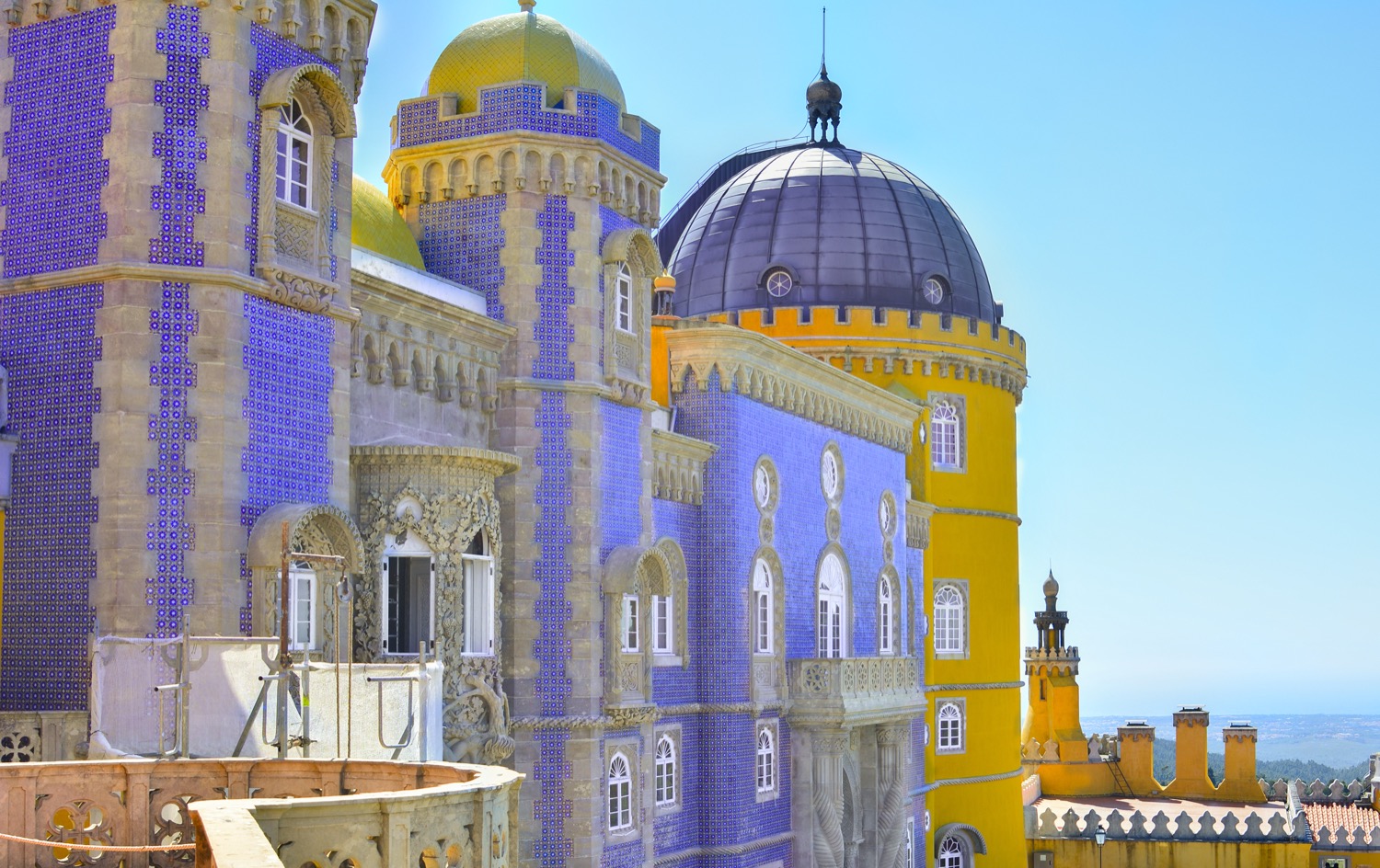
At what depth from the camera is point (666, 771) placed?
90.7 feet

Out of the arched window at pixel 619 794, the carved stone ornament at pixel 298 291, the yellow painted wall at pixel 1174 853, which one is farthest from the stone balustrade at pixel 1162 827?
the carved stone ornament at pixel 298 291

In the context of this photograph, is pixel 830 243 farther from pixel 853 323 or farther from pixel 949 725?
pixel 949 725

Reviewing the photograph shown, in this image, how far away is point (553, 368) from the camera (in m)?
24.6

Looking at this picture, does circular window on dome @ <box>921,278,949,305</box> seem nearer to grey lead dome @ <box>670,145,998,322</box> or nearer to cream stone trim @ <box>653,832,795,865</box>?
grey lead dome @ <box>670,145,998,322</box>

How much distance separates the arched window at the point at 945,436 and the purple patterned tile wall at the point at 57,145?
25.1 m

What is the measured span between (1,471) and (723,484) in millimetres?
13336

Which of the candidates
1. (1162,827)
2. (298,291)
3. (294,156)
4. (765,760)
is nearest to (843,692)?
(765,760)

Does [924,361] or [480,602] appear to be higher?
[924,361]

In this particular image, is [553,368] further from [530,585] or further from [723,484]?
[723,484]

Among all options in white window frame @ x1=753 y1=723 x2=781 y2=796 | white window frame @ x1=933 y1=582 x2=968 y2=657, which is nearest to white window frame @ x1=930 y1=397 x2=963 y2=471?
white window frame @ x1=933 y1=582 x2=968 y2=657

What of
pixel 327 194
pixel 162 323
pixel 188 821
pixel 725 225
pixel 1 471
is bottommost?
pixel 188 821

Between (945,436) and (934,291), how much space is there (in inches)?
130

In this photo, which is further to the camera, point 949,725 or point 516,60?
point 949,725

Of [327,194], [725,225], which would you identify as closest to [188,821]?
[327,194]
